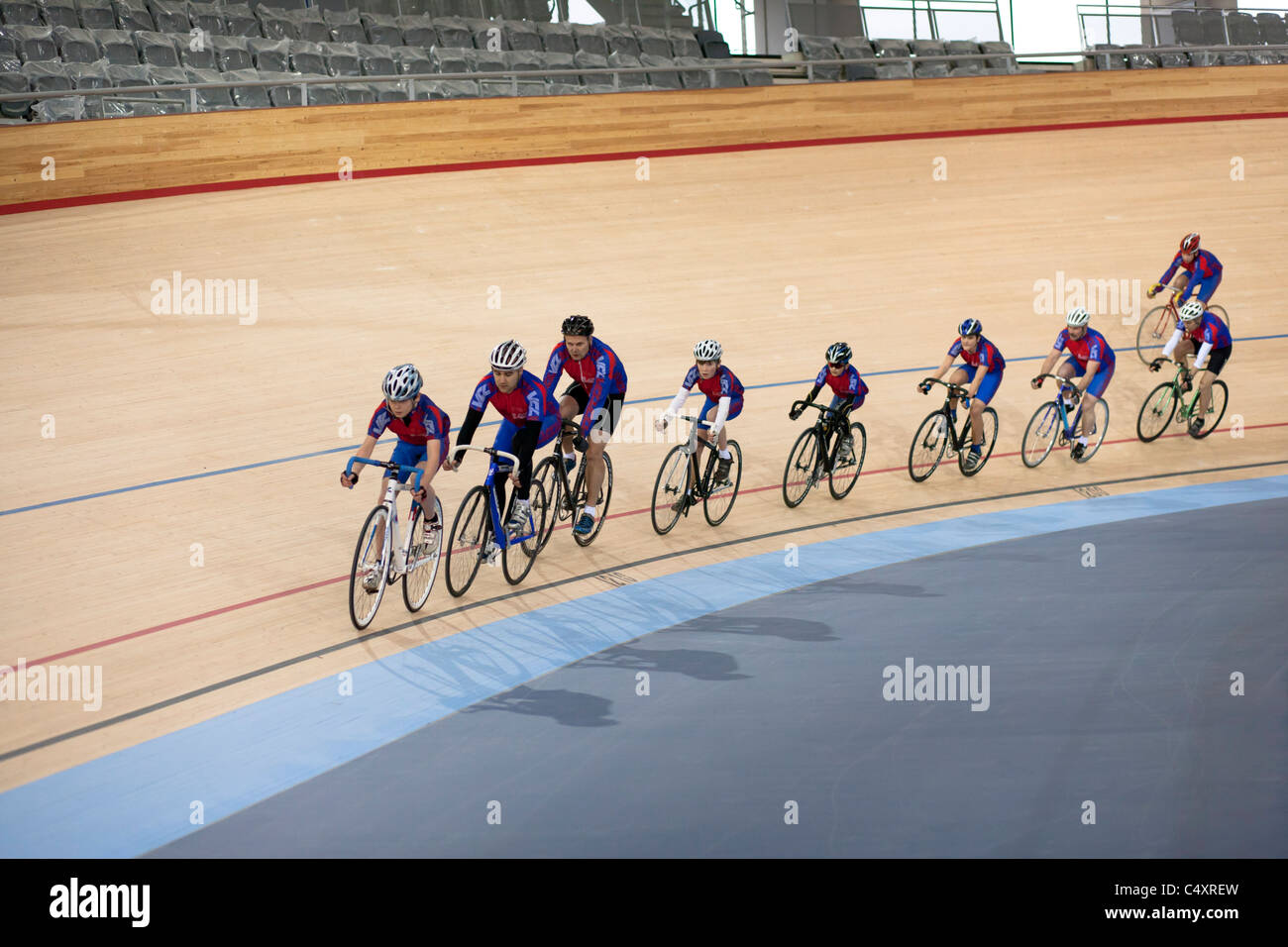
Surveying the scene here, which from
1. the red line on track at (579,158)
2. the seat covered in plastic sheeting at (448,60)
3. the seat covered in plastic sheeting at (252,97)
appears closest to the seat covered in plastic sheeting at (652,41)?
the red line on track at (579,158)

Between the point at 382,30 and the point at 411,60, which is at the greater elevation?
the point at 382,30

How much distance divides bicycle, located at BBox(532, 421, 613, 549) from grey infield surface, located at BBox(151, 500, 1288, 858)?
3.69 ft

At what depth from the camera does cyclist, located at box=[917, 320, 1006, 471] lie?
702 centimetres

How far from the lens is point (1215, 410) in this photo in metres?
8.50

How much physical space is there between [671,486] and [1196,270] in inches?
218

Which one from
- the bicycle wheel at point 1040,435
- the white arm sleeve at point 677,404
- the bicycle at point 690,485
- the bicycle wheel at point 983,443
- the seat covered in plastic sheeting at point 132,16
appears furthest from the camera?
the seat covered in plastic sheeting at point 132,16

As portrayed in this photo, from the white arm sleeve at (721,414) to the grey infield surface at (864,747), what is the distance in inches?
42.0

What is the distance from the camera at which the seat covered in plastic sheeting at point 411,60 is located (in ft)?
37.5

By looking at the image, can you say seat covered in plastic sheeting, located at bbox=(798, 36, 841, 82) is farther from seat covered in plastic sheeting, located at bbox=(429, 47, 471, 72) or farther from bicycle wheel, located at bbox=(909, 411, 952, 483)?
bicycle wheel, located at bbox=(909, 411, 952, 483)

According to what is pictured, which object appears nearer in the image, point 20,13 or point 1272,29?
point 20,13

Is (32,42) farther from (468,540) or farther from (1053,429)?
(1053,429)

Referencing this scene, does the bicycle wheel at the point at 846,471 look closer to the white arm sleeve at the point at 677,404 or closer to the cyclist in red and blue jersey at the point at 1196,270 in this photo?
the white arm sleeve at the point at 677,404

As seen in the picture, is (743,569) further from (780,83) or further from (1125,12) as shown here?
(1125,12)

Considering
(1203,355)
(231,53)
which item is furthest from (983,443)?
(231,53)
